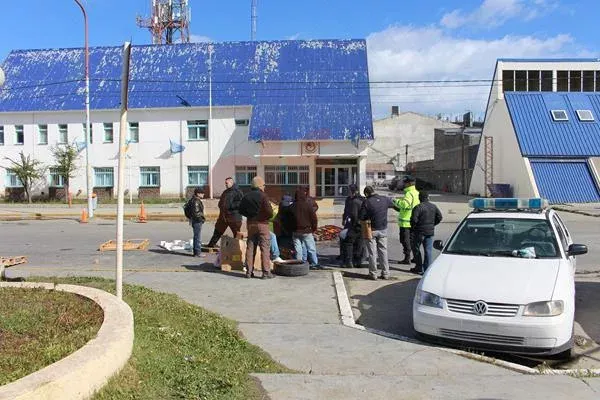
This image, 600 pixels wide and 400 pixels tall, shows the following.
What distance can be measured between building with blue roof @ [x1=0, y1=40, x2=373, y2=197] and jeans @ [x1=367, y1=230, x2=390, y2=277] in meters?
26.5

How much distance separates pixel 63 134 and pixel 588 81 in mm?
38884

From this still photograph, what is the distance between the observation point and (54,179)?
4234 centimetres

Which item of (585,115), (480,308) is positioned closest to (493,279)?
(480,308)

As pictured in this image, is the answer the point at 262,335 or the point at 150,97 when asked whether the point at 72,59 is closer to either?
the point at 150,97

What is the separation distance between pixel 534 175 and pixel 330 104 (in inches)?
529

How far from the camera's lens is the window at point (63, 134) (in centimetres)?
4234

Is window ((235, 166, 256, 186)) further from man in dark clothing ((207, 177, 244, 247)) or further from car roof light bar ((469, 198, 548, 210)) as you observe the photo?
car roof light bar ((469, 198, 548, 210))

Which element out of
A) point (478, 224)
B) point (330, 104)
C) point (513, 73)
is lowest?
point (478, 224)

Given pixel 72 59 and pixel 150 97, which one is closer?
pixel 150 97

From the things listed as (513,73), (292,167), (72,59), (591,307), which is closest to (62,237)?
(591,307)

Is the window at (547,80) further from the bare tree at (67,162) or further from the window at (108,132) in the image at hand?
the bare tree at (67,162)

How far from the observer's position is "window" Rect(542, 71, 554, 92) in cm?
4359

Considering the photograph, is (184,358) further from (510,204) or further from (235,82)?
(235,82)

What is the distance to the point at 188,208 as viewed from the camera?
515 inches
